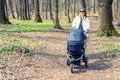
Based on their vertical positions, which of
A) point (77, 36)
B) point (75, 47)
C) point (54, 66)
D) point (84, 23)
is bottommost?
point (54, 66)

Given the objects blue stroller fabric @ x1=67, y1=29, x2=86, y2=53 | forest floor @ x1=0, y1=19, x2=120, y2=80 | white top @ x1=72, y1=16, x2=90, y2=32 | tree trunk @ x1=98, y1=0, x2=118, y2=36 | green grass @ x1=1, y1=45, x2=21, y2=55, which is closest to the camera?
forest floor @ x1=0, y1=19, x2=120, y2=80

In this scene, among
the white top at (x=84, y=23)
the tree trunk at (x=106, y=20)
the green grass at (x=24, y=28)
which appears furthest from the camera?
the green grass at (x=24, y=28)

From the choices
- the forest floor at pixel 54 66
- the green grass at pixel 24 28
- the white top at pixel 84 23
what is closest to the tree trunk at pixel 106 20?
the forest floor at pixel 54 66

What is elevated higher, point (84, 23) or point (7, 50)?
point (84, 23)

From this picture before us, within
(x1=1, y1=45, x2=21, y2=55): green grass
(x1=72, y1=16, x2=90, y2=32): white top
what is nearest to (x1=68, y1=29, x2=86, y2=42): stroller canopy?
(x1=72, y1=16, x2=90, y2=32): white top

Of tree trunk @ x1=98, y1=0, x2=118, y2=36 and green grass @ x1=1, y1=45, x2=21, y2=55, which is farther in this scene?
tree trunk @ x1=98, y1=0, x2=118, y2=36

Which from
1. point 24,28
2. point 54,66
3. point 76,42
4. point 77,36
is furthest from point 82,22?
point 24,28

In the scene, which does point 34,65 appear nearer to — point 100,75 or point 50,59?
point 50,59

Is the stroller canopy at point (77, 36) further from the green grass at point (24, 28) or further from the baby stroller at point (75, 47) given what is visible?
the green grass at point (24, 28)

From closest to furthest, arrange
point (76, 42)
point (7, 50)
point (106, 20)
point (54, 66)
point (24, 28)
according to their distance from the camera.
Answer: point (76, 42)
point (54, 66)
point (7, 50)
point (106, 20)
point (24, 28)

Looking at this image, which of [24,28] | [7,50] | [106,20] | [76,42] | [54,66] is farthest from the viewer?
[24,28]

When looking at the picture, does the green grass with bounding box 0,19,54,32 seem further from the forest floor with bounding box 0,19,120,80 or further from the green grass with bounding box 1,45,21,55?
the green grass with bounding box 1,45,21,55

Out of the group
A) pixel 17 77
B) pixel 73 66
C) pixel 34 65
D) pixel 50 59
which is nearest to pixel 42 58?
pixel 50 59

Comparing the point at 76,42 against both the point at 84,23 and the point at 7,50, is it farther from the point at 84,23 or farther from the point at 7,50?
the point at 7,50
